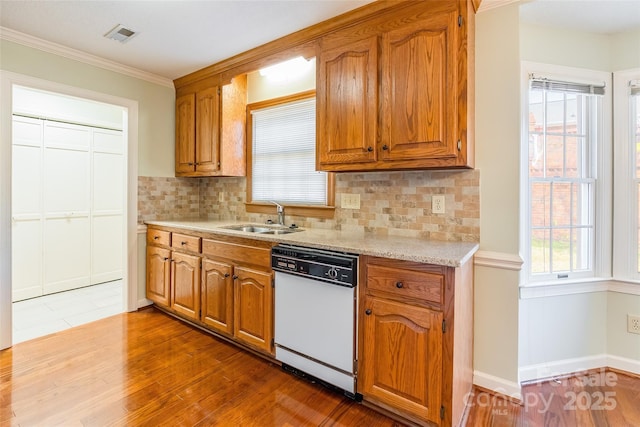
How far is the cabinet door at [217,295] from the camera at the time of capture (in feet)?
8.04

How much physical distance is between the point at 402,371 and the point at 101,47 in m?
3.34

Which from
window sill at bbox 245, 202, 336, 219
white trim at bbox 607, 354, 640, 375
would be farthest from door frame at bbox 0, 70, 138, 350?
white trim at bbox 607, 354, 640, 375

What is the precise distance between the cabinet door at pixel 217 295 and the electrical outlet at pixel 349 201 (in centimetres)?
101

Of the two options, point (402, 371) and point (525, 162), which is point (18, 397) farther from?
point (525, 162)

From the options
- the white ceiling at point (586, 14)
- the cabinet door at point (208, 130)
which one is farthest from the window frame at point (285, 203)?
the white ceiling at point (586, 14)

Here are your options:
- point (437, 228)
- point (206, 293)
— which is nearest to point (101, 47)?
point (206, 293)

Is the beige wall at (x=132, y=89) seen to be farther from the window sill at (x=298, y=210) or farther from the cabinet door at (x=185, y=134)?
the window sill at (x=298, y=210)

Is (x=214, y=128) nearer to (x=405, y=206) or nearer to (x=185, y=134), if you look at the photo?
(x=185, y=134)

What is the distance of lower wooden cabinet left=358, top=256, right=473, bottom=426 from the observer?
4.95 feet

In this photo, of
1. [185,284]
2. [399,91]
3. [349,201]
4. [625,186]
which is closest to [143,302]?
[185,284]

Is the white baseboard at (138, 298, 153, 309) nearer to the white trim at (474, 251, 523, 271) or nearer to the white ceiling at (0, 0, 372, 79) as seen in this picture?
the white ceiling at (0, 0, 372, 79)

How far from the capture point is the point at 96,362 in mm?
2271

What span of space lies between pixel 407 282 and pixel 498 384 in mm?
997

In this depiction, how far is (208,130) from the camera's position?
317 centimetres
